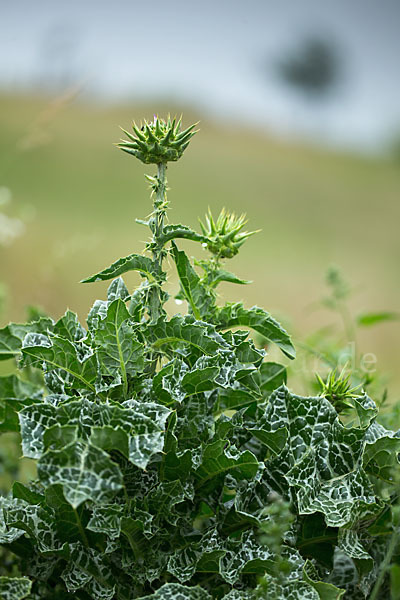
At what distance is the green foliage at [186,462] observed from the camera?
574mm

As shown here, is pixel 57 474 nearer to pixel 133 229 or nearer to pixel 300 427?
pixel 300 427

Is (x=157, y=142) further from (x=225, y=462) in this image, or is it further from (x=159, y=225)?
(x=225, y=462)

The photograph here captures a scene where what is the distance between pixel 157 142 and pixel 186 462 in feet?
0.95

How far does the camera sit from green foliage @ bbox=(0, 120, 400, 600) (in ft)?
1.88

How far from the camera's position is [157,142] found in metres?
0.59

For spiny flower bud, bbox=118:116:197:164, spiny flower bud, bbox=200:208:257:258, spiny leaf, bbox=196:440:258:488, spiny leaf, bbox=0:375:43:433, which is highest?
spiny flower bud, bbox=118:116:197:164

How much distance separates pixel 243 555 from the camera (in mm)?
605

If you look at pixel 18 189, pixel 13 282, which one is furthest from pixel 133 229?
pixel 13 282

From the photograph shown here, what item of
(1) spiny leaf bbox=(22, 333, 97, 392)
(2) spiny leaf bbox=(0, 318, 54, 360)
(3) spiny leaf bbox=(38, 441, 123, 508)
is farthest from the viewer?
(2) spiny leaf bbox=(0, 318, 54, 360)

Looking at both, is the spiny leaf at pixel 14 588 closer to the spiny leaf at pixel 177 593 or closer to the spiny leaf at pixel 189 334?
the spiny leaf at pixel 177 593

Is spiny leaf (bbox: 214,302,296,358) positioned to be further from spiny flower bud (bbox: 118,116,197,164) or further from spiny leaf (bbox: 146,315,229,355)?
spiny flower bud (bbox: 118,116,197,164)

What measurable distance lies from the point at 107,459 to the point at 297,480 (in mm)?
204

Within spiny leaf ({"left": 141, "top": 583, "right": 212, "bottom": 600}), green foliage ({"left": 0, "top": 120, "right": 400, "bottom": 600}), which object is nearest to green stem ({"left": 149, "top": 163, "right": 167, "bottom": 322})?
green foliage ({"left": 0, "top": 120, "right": 400, "bottom": 600})

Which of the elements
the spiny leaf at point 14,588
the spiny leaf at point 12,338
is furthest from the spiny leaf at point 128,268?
the spiny leaf at point 14,588
